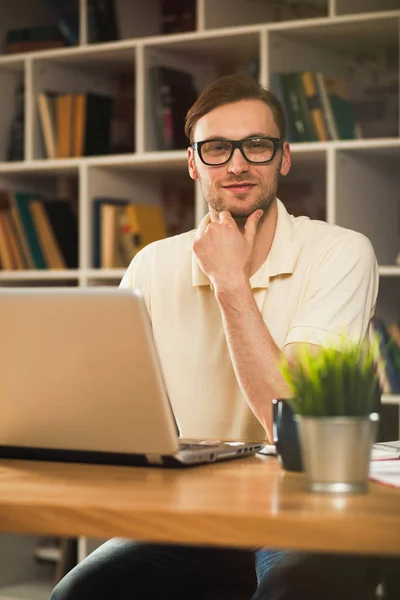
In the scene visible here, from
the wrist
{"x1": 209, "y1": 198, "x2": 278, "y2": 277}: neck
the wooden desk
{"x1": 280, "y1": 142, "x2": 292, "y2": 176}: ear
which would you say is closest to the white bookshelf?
{"x1": 280, "y1": 142, "x2": 292, "y2": 176}: ear

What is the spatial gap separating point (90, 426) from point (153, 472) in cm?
11

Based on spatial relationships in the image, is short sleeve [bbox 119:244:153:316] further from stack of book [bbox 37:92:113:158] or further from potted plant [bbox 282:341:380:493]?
stack of book [bbox 37:92:113:158]

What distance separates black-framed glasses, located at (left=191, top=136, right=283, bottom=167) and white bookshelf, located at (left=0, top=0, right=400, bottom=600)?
943 millimetres

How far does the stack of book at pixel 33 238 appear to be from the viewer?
359 centimetres

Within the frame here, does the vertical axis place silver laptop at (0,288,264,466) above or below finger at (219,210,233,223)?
below

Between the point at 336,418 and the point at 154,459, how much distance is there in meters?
0.33

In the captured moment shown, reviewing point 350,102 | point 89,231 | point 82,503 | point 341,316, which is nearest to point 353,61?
point 350,102

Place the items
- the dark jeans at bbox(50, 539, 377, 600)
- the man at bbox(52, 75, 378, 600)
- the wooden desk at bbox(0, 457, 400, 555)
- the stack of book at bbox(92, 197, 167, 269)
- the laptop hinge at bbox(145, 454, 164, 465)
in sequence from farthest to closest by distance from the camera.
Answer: the stack of book at bbox(92, 197, 167, 269)
the man at bbox(52, 75, 378, 600)
the dark jeans at bbox(50, 539, 377, 600)
the laptop hinge at bbox(145, 454, 164, 465)
the wooden desk at bbox(0, 457, 400, 555)

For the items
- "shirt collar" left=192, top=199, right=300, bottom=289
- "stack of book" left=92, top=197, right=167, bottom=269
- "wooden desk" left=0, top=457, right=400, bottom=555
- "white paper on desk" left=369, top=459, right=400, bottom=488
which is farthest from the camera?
"stack of book" left=92, top=197, right=167, bottom=269

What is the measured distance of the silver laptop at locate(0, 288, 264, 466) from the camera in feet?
4.07

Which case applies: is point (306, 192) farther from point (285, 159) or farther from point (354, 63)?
point (285, 159)

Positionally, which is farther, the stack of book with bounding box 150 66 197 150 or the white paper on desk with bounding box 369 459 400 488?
the stack of book with bounding box 150 66 197 150

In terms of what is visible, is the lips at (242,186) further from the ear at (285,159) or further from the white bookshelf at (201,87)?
the white bookshelf at (201,87)

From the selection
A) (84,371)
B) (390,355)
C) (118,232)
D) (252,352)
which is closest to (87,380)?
(84,371)
